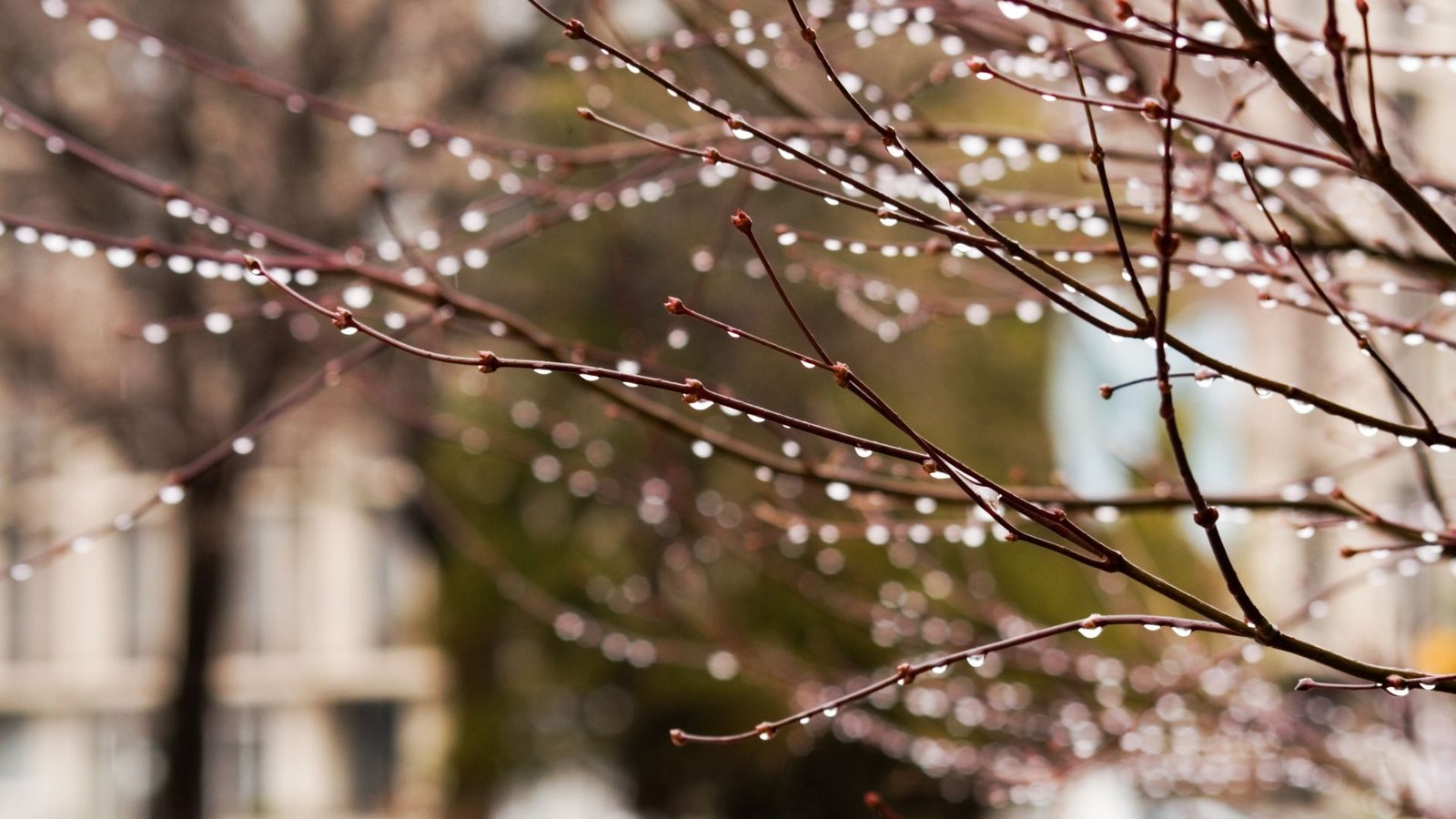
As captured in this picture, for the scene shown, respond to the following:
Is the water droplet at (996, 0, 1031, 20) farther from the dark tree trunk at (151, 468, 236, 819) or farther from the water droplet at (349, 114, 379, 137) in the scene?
the dark tree trunk at (151, 468, 236, 819)

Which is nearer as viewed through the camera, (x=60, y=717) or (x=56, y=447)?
(x=56, y=447)

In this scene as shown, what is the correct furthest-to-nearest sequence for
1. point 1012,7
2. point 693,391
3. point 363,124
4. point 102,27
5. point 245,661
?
point 245,661 < point 363,124 < point 102,27 < point 1012,7 < point 693,391

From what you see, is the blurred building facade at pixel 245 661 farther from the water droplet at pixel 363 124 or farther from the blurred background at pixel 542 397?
the water droplet at pixel 363 124

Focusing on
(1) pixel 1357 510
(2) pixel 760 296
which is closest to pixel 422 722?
(2) pixel 760 296

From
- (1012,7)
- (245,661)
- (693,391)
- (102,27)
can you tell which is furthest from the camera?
(245,661)

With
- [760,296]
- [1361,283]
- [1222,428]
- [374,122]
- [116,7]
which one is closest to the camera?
[1361,283]

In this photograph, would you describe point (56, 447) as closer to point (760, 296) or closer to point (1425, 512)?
point (760, 296)

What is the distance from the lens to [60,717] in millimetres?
11211

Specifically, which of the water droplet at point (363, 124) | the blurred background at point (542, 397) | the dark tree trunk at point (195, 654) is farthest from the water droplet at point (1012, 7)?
the dark tree trunk at point (195, 654)

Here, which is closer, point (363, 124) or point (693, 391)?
point (693, 391)

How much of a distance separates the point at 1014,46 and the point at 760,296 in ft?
18.6

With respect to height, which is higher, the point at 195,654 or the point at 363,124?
the point at 195,654

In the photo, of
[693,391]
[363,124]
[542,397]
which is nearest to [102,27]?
[363,124]

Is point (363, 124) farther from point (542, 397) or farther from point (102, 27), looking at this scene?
point (542, 397)
